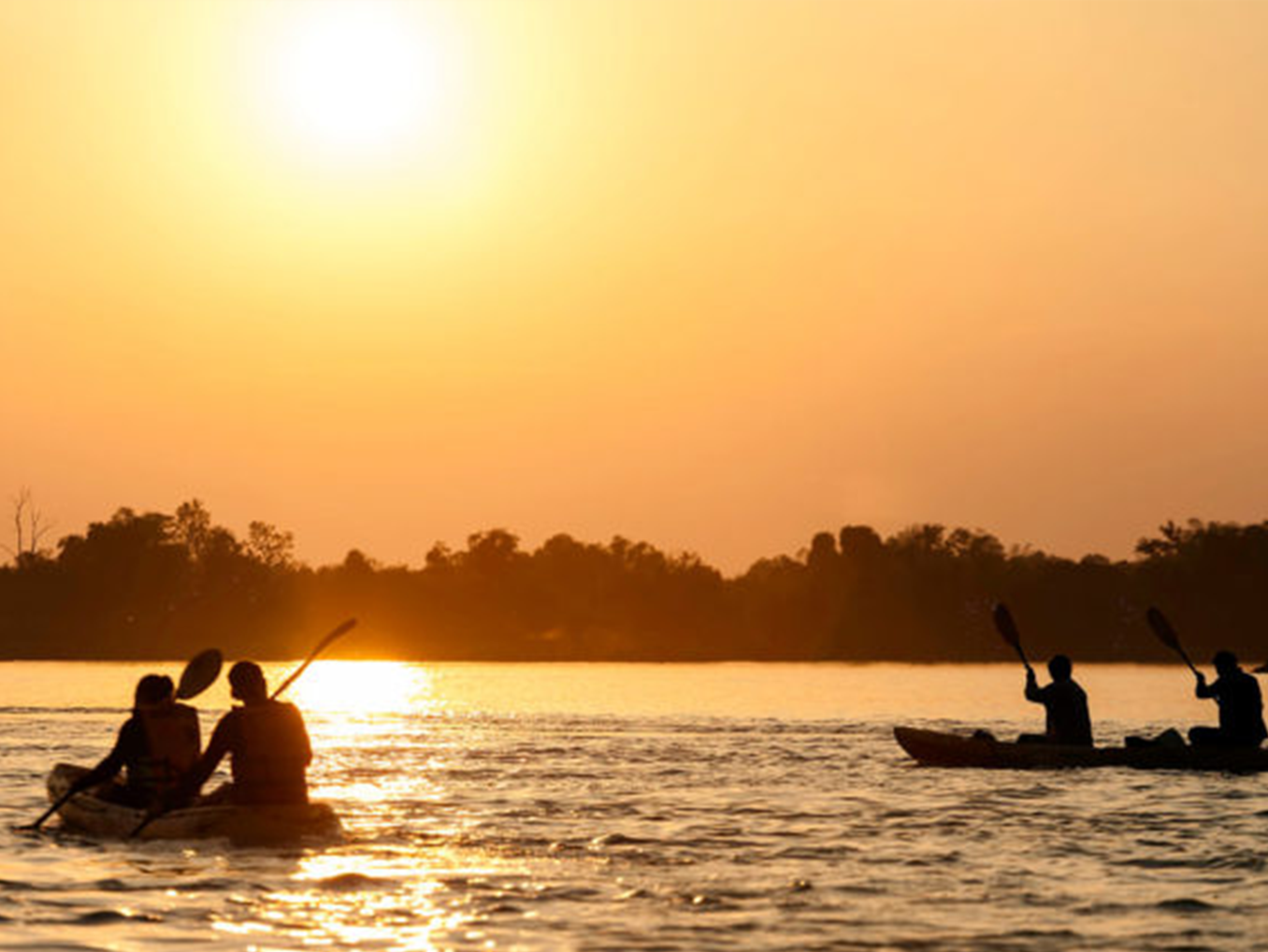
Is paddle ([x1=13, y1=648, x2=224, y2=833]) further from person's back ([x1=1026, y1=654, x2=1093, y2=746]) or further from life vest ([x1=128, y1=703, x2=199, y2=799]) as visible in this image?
person's back ([x1=1026, y1=654, x2=1093, y2=746])

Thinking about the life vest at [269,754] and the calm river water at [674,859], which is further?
the life vest at [269,754]

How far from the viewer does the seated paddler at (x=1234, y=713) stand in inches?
1215

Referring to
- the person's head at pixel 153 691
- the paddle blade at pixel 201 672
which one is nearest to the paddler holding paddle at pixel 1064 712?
the paddle blade at pixel 201 672

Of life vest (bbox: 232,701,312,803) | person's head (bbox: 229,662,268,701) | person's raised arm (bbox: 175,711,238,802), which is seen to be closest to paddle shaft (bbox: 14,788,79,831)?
person's raised arm (bbox: 175,711,238,802)

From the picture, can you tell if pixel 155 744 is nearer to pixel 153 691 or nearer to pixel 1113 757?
pixel 153 691

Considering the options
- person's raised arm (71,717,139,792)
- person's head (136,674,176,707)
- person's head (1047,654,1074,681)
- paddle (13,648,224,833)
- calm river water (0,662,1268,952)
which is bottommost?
calm river water (0,662,1268,952)

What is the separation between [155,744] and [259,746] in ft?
6.18

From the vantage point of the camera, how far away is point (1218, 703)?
103 feet

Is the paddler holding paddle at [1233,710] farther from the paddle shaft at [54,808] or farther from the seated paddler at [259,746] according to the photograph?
the paddle shaft at [54,808]

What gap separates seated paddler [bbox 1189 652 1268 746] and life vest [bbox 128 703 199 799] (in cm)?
1495

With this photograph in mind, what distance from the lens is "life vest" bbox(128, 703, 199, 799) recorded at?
879 inches

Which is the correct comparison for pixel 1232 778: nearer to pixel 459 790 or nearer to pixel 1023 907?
pixel 459 790

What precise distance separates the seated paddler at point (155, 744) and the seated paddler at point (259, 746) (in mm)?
1062

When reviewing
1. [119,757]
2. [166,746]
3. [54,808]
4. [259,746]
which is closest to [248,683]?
[259,746]
